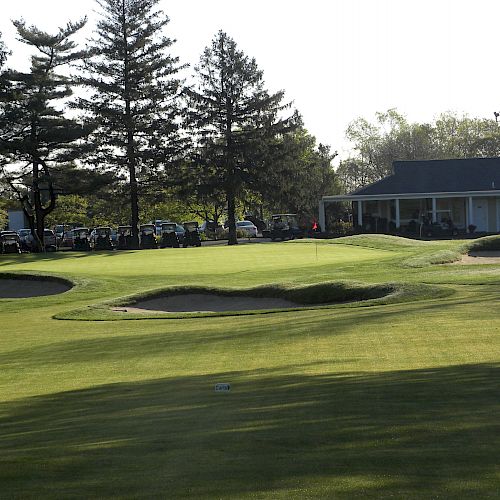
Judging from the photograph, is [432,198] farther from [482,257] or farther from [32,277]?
[32,277]

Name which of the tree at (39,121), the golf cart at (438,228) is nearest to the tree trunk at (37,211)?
the tree at (39,121)

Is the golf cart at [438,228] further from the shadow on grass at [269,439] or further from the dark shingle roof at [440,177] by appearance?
the shadow on grass at [269,439]

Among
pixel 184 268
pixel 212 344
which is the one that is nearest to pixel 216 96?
pixel 184 268

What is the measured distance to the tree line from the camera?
6294cm

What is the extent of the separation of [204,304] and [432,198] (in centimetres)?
4389

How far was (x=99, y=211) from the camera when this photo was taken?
83.8 meters

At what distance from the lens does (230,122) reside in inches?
2879

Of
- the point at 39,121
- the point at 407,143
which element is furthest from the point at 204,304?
the point at 407,143

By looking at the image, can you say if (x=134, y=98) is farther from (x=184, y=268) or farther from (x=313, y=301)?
(x=313, y=301)

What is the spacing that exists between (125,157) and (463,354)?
58.2m

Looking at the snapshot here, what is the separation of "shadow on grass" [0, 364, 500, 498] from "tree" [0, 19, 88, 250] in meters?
52.2

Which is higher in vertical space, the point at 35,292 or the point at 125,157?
the point at 125,157

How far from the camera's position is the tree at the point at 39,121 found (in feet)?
200

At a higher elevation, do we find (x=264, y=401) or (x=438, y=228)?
(x=264, y=401)
